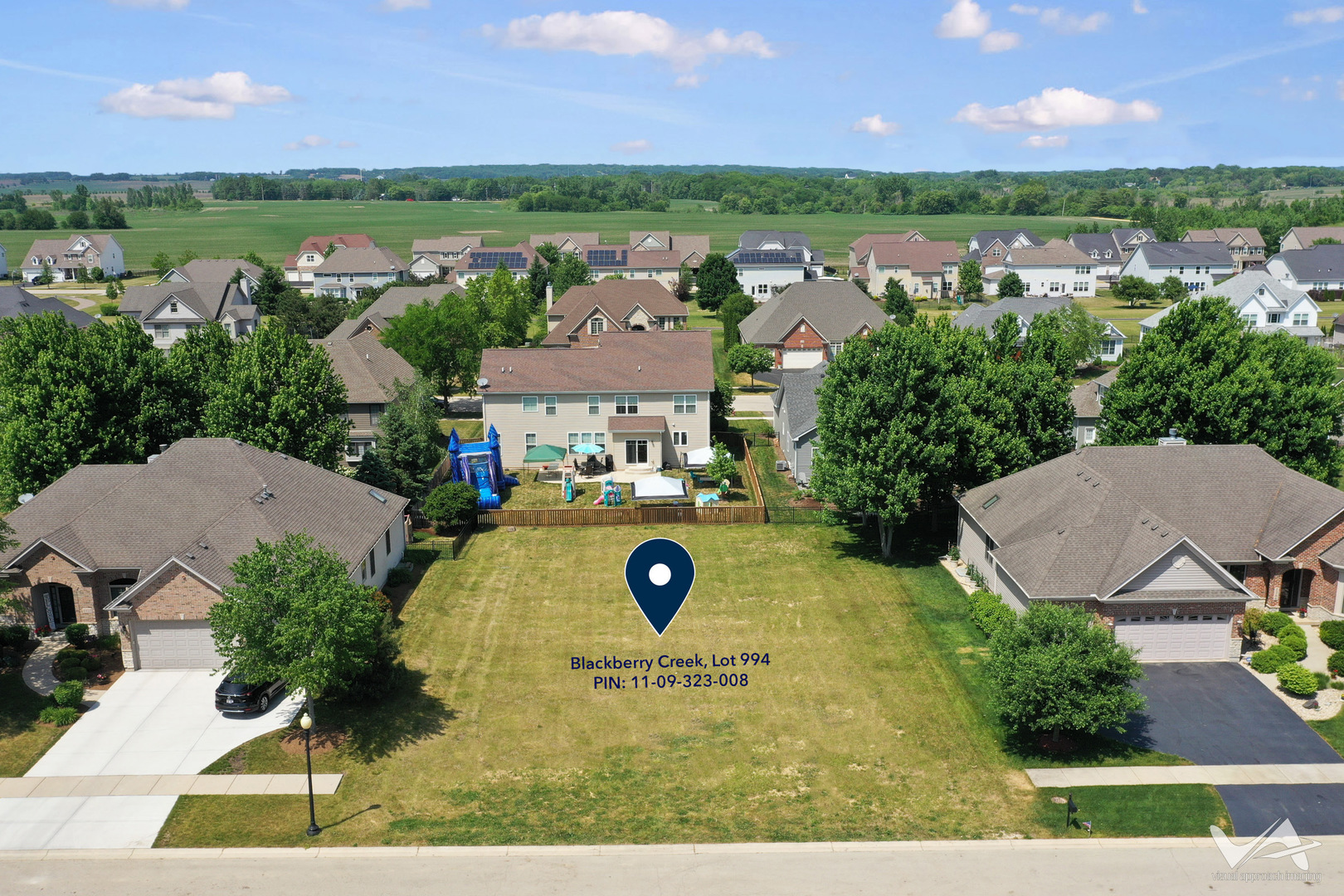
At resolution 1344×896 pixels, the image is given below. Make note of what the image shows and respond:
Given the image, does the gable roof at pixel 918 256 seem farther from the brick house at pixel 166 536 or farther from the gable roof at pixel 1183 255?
the brick house at pixel 166 536

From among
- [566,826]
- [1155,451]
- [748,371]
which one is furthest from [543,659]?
[748,371]

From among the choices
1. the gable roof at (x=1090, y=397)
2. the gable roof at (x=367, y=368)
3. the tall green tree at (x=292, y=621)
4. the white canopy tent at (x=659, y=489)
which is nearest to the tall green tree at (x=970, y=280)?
the gable roof at (x=1090, y=397)

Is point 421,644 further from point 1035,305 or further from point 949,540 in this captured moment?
point 1035,305

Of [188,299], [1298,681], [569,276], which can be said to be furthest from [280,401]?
[569,276]

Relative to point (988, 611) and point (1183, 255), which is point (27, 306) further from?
point (1183, 255)

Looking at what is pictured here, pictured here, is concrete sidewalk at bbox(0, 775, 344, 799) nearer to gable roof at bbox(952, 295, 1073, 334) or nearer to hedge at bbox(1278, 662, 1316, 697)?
hedge at bbox(1278, 662, 1316, 697)
